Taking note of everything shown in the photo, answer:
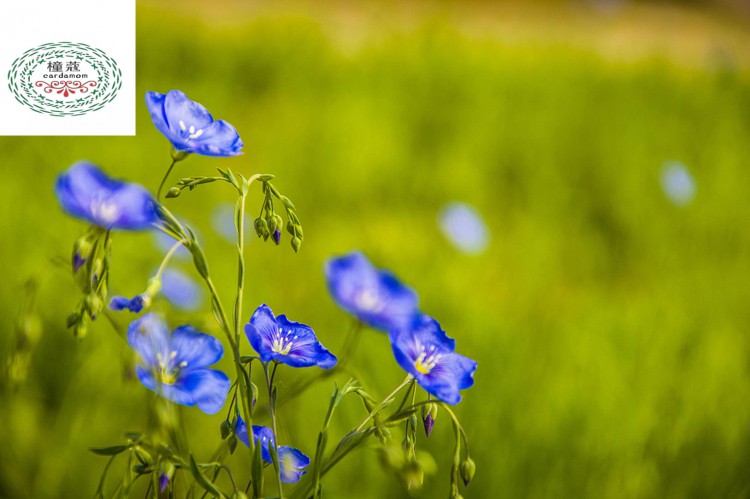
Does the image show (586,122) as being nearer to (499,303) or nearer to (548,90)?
(548,90)

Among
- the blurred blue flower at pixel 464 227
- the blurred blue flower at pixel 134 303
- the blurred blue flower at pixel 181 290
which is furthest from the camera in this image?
the blurred blue flower at pixel 464 227

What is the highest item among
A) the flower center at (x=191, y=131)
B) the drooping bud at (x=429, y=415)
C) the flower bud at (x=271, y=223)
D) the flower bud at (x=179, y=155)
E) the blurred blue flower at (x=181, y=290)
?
the flower center at (x=191, y=131)

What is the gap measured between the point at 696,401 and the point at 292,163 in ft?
3.79

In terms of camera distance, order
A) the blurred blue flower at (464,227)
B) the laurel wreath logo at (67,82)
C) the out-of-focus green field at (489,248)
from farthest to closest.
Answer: the blurred blue flower at (464,227) < the out-of-focus green field at (489,248) < the laurel wreath logo at (67,82)

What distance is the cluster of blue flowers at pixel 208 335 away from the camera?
0.39m

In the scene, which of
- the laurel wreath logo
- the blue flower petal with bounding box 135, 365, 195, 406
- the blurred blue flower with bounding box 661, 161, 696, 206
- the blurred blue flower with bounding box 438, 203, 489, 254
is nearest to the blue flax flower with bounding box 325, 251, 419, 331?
the blue flower petal with bounding box 135, 365, 195, 406

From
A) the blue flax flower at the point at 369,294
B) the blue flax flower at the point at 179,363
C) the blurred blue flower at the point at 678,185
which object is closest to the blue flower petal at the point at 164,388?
the blue flax flower at the point at 179,363

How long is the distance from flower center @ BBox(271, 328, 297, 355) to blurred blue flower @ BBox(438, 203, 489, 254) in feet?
4.39

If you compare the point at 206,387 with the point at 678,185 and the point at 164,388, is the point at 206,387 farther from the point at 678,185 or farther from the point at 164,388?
the point at 678,185

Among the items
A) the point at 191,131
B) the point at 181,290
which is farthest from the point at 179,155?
the point at 181,290

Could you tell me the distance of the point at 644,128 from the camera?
237cm

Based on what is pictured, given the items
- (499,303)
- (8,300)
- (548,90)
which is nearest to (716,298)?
(499,303)

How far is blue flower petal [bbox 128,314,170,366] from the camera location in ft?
1.30

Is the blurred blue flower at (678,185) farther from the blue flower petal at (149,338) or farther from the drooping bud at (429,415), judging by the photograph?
the blue flower petal at (149,338)
